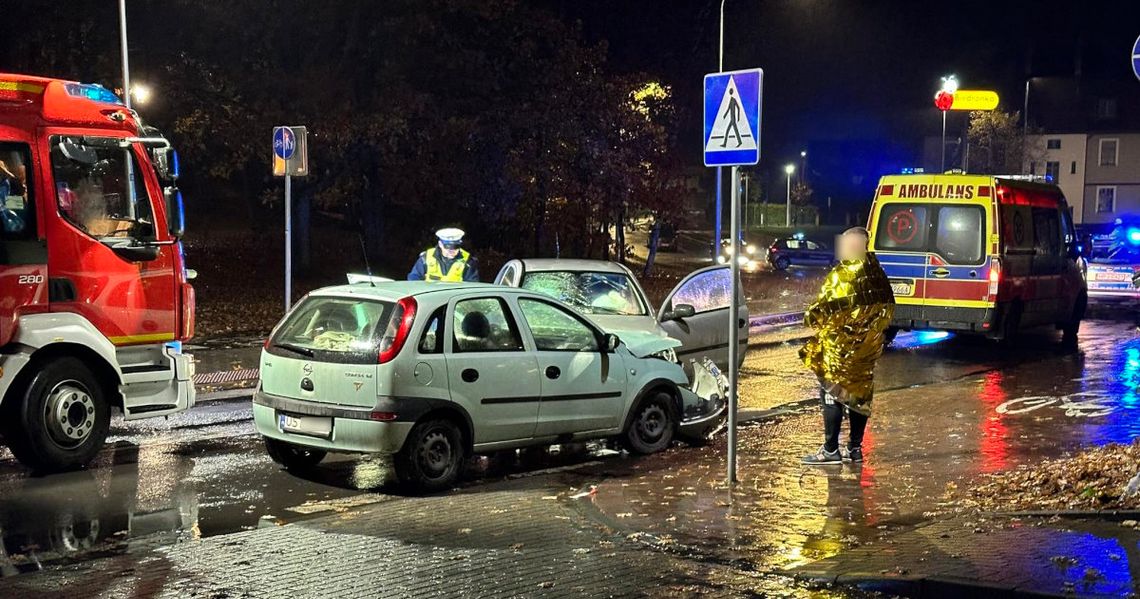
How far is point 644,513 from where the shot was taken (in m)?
7.68

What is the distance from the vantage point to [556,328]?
369 inches

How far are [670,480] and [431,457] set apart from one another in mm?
1814

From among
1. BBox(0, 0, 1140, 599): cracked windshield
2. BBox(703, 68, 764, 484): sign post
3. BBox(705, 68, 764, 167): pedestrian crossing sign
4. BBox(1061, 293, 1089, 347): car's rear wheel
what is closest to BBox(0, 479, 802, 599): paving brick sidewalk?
BBox(0, 0, 1140, 599): cracked windshield

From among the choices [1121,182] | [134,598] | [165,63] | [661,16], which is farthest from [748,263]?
[134,598]

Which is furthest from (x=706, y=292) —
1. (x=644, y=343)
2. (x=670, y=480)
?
(x=670, y=480)

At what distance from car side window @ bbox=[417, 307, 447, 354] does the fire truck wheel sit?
3.03 metres

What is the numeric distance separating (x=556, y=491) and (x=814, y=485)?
191 centimetres

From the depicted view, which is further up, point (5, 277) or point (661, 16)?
point (661, 16)

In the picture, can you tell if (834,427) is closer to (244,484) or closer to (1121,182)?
(244,484)

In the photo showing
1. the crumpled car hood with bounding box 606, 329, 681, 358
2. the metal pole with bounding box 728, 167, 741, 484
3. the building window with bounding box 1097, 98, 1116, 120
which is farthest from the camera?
the building window with bounding box 1097, 98, 1116, 120

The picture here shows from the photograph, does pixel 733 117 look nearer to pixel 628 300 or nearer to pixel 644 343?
pixel 644 343

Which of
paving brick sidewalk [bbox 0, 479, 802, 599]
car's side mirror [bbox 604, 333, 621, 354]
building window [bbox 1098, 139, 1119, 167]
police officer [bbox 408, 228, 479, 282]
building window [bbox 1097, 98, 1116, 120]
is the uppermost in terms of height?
building window [bbox 1097, 98, 1116, 120]

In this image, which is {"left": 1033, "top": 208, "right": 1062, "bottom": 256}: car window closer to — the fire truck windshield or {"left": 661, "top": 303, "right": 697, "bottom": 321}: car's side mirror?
{"left": 661, "top": 303, "right": 697, "bottom": 321}: car's side mirror

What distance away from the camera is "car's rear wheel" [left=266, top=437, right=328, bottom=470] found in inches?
351
